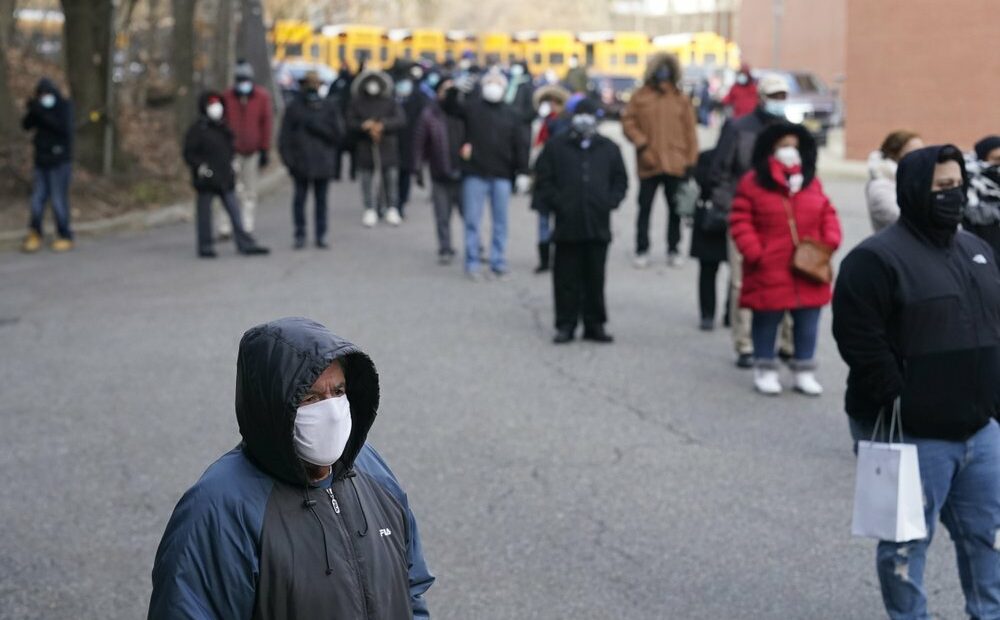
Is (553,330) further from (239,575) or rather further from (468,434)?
(239,575)

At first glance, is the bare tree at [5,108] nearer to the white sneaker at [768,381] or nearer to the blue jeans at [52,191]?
the blue jeans at [52,191]

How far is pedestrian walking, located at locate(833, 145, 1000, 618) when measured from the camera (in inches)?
205

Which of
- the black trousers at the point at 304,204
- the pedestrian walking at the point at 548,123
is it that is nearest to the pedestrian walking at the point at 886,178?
the pedestrian walking at the point at 548,123

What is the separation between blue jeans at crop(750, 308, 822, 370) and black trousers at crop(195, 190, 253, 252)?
313 inches

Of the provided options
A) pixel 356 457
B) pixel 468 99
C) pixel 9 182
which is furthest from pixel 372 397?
pixel 9 182

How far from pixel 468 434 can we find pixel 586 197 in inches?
117

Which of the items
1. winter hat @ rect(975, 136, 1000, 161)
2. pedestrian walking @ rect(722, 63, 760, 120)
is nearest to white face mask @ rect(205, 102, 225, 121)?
pedestrian walking @ rect(722, 63, 760, 120)

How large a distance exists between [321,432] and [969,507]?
114 inches

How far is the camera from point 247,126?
17.4 metres

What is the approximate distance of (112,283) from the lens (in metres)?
15.1

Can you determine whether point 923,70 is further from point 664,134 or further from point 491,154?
point 491,154

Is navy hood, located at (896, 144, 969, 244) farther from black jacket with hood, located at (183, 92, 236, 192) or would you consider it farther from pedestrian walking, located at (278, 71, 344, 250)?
pedestrian walking, located at (278, 71, 344, 250)

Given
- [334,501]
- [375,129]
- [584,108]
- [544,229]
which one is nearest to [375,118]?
[375,129]

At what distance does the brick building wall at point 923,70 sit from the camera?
2502cm
